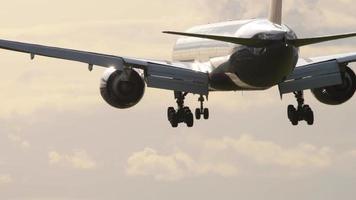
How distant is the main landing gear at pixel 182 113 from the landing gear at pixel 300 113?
4.72 meters

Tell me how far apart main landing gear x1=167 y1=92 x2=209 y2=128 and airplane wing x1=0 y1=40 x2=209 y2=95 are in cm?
232

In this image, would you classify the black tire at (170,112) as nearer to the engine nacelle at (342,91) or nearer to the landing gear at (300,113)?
the landing gear at (300,113)

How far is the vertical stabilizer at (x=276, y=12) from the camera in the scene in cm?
8006

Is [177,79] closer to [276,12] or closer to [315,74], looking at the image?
[276,12]

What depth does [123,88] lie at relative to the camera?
80.7 metres

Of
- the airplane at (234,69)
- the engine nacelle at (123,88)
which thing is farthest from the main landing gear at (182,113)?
the engine nacelle at (123,88)

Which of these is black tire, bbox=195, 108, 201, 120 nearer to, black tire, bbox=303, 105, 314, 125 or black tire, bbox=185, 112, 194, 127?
black tire, bbox=185, 112, 194, 127

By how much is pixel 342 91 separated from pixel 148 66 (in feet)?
32.6

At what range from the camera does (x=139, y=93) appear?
80.8 m

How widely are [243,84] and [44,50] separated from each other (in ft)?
30.6

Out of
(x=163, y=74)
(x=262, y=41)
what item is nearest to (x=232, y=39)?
(x=262, y=41)

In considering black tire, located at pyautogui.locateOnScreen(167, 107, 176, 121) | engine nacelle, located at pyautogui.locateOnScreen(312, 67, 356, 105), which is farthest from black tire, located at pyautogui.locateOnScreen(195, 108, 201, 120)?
engine nacelle, located at pyautogui.locateOnScreen(312, 67, 356, 105)

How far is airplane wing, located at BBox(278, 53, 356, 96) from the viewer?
80188mm

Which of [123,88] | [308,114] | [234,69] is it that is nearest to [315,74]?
[308,114]
